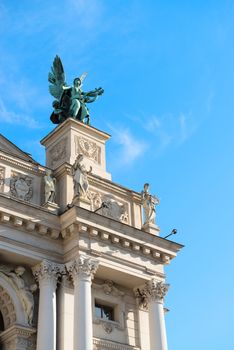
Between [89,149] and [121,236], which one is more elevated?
[89,149]

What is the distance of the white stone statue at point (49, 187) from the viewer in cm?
2175

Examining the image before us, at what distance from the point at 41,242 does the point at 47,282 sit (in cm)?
143

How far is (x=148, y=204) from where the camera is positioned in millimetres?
24203

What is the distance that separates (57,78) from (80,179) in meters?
6.79

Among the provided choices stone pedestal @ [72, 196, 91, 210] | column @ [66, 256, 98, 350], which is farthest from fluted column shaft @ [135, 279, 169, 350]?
stone pedestal @ [72, 196, 91, 210]

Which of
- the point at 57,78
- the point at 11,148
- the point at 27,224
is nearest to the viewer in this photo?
the point at 27,224

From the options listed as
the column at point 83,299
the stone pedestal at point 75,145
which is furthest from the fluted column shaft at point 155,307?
the stone pedestal at point 75,145

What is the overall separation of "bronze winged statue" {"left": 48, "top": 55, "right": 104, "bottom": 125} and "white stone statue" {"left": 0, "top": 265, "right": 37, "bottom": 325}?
25.3 ft

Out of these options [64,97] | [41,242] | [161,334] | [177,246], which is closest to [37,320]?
[41,242]

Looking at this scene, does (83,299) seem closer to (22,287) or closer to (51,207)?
(22,287)

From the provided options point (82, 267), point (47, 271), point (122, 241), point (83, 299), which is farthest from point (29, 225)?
point (122, 241)

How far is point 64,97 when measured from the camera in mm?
26516

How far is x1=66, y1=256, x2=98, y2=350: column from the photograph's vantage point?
19141 mm

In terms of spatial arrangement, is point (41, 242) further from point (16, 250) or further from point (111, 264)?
point (111, 264)
